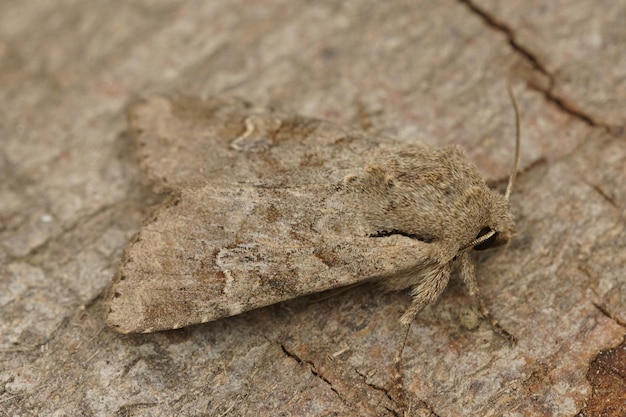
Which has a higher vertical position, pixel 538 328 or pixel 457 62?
pixel 457 62

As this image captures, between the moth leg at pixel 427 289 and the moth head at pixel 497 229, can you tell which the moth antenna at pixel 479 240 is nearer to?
the moth head at pixel 497 229

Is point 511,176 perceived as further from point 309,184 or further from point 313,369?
point 313,369

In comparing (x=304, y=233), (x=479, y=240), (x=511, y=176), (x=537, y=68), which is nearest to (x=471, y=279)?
(x=479, y=240)

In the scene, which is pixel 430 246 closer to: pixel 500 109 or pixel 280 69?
pixel 500 109

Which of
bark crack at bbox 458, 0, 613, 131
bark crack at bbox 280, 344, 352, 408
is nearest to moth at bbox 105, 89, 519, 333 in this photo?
bark crack at bbox 280, 344, 352, 408

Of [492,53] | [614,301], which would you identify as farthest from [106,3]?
[614,301]

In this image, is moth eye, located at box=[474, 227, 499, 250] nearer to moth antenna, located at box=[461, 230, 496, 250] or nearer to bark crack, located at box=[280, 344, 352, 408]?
moth antenna, located at box=[461, 230, 496, 250]
